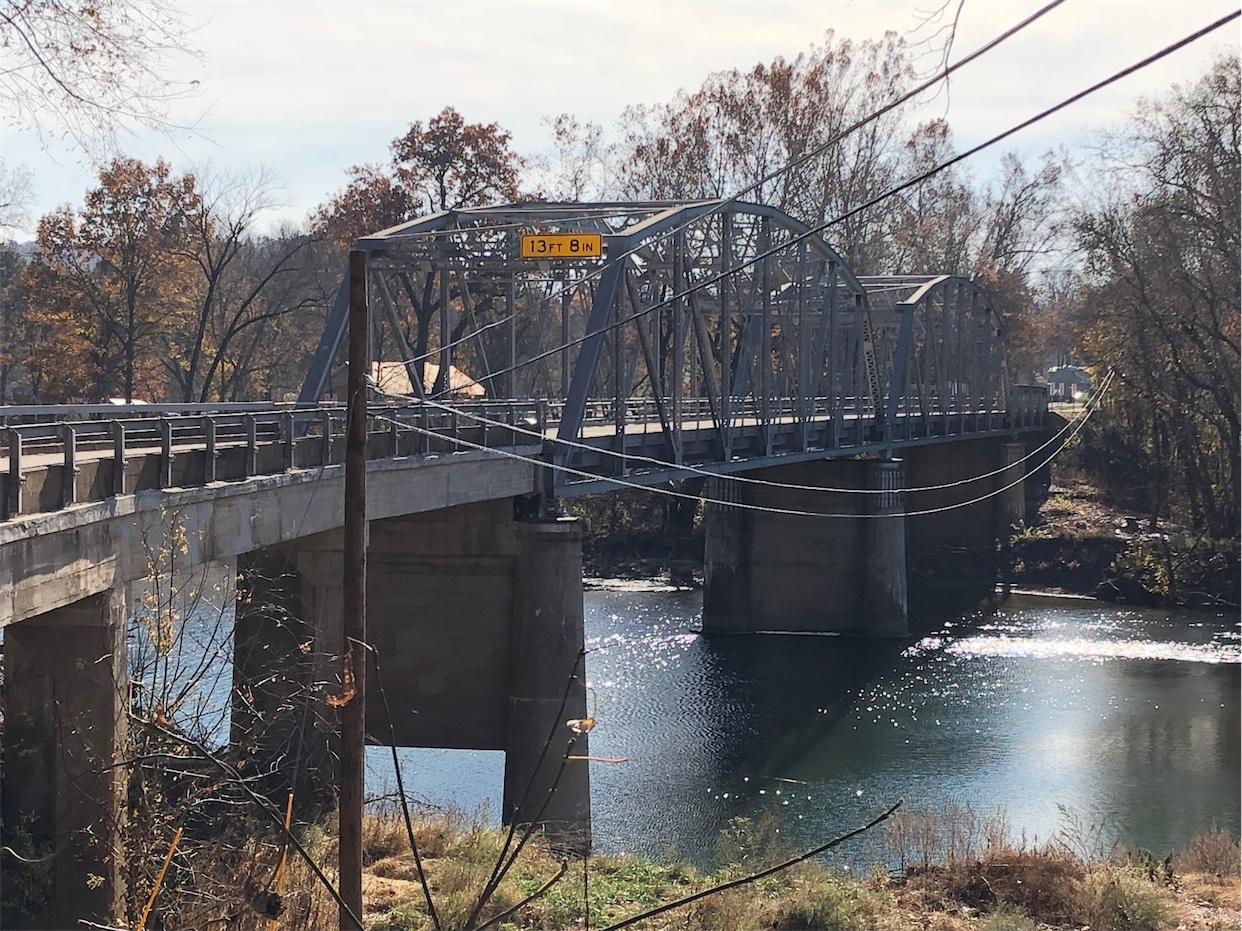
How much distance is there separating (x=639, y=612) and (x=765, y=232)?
14.6 m

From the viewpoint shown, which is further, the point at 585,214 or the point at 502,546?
the point at 585,214

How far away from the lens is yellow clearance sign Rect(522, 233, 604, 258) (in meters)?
32.1

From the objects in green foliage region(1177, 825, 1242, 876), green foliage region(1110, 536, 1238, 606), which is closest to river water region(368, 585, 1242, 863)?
green foliage region(1177, 825, 1242, 876)

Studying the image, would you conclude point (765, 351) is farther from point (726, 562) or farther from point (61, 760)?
point (61, 760)

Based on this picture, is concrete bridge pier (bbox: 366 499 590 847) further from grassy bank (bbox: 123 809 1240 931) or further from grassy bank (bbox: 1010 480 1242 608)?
grassy bank (bbox: 1010 480 1242 608)

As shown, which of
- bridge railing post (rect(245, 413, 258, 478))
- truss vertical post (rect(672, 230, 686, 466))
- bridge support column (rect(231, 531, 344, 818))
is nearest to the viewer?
bridge railing post (rect(245, 413, 258, 478))

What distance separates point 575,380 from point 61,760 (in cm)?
1638

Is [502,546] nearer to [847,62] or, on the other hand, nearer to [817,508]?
[817,508]

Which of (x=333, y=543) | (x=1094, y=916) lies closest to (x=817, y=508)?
(x=333, y=543)

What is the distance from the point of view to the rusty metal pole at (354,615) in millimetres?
9328

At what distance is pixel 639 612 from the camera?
165 ft

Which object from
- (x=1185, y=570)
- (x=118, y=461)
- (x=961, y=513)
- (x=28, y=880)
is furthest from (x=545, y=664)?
(x=961, y=513)

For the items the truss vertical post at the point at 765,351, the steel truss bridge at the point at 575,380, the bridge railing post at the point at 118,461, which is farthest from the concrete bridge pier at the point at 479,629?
the truss vertical post at the point at 765,351

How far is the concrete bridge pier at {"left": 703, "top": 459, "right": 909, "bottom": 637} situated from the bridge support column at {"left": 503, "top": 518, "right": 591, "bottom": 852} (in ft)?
67.7
